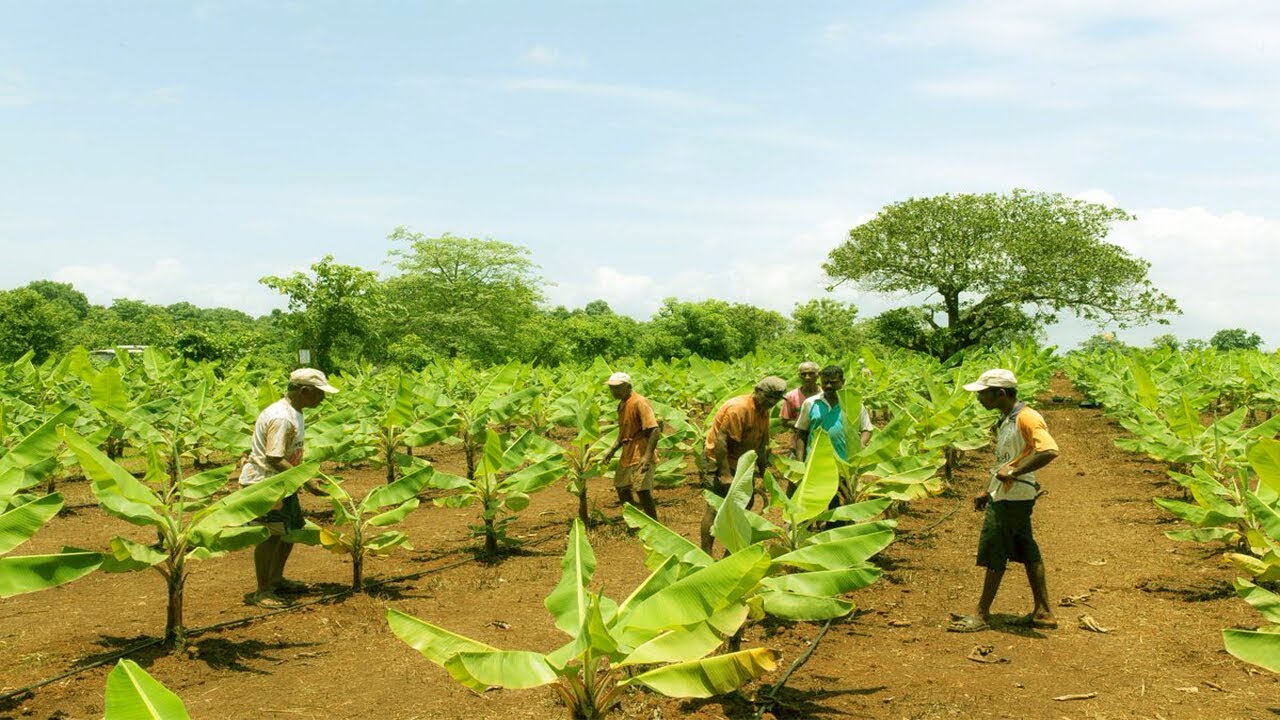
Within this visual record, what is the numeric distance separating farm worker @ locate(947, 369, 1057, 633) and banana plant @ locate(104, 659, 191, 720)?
5305 millimetres

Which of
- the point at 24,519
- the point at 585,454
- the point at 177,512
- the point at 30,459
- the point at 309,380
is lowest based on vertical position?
the point at 585,454

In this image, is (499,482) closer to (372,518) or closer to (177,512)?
(372,518)

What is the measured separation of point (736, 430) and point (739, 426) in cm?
5

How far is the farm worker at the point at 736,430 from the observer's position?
24.7 ft

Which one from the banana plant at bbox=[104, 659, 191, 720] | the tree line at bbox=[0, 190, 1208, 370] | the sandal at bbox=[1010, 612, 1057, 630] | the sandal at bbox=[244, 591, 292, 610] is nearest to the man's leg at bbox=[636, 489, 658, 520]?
the sandal at bbox=[244, 591, 292, 610]

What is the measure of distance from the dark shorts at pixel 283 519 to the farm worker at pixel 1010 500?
17.0 ft

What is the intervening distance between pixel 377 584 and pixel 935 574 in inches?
203

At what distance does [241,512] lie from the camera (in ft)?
17.5

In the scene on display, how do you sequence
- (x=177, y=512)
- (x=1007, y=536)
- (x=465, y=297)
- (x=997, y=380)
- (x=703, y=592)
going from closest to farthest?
1. (x=703, y=592)
2. (x=177, y=512)
3. (x=997, y=380)
4. (x=1007, y=536)
5. (x=465, y=297)

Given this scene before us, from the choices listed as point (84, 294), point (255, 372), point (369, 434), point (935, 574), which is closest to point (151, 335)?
point (255, 372)

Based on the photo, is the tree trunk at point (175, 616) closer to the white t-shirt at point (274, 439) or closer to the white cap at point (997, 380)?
the white t-shirt at point (274, 439)

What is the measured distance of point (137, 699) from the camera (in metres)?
2.51

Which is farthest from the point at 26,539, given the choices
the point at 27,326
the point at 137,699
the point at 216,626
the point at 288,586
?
the point at 27,326

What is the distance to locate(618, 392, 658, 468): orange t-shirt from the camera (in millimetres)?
9094
